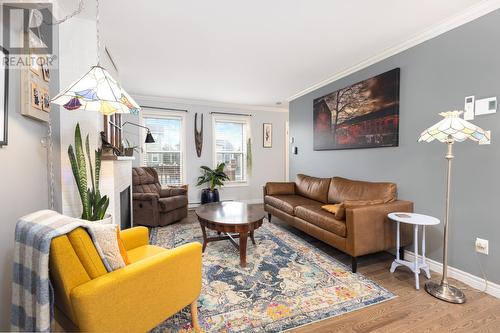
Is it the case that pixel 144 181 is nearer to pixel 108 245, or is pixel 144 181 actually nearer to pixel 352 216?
pixel 108 245

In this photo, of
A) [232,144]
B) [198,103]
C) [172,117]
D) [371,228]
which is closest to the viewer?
[371,228]

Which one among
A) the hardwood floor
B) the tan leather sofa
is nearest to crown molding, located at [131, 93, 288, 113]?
the tan leather sofa

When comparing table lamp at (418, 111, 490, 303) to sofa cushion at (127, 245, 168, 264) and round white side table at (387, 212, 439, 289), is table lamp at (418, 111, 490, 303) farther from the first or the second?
sofa cushion at (127, 245, 168, 264)

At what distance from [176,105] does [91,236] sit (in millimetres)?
4255

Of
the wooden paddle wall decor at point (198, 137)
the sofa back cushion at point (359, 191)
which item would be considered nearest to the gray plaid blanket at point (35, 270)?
the sofa back cushion at point (359, 191)

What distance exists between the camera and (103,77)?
4.09 ft

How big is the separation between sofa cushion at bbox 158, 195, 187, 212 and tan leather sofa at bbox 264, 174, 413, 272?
1635 mm

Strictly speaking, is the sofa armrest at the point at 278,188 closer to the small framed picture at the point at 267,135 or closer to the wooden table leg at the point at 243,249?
the wooden table leg at the point at 243,249

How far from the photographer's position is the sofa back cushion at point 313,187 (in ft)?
11.4

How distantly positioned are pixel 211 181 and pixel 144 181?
138 centimetres

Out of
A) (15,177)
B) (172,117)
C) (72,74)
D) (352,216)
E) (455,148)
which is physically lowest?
(352,216)

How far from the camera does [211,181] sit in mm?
4859

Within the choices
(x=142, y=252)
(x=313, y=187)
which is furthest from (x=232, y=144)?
(x=142, y=252)

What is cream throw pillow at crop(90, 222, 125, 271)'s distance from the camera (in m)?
1.10
